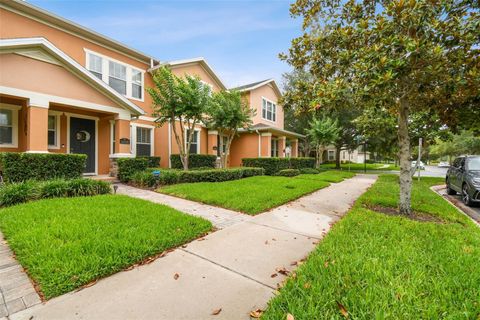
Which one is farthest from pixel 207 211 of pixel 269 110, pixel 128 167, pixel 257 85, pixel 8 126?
pixel 269 110

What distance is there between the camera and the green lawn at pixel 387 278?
2.03 m

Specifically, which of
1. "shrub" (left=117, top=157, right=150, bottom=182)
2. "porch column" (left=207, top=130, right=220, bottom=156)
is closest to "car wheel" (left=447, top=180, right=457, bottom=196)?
"porch column" (left=207, top=130, right=220, bottom=156)

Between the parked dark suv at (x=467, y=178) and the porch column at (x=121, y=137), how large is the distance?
13003 mm

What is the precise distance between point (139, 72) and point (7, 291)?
1214 centimetres

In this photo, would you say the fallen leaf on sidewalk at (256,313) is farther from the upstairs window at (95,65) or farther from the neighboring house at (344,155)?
the neighboring house at (344,155)

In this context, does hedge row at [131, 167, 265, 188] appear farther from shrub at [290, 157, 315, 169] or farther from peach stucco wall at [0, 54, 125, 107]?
shrub at [290, 157, 315, 169]

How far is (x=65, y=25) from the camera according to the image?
959 cm

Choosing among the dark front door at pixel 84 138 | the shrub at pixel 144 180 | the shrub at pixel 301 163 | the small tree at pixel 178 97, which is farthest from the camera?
the shrub at pixel 301 163

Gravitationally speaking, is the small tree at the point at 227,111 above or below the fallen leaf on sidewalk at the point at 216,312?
above

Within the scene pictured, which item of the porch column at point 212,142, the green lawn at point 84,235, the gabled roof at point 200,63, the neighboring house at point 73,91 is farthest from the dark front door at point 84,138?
the porch column at point 212,142

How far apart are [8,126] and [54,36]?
169 inches

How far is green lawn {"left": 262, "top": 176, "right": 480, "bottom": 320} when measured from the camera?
79.8 inches

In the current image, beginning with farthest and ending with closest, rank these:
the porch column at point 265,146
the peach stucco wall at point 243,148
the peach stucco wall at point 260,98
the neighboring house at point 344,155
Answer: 1. the neighboring house at point 344,155
2. the peach stucco wall at point 260,98
3. the peach stucco wall at point 243,148
4. the porch column at point 265,146

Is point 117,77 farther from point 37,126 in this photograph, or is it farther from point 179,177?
point 179,177
